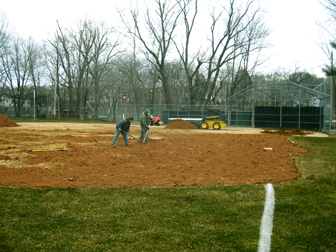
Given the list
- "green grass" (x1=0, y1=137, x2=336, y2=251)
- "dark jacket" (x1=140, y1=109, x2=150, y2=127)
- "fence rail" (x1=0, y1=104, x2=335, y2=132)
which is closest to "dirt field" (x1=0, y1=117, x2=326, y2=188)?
"green grass" (x1=0, y1=137, x2=336, y2=251)

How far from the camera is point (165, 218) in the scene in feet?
17.5

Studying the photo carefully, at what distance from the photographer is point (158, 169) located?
9.49 meters

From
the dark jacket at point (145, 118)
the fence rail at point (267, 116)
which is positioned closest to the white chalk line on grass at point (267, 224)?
the dark jacket at point (145, 118)

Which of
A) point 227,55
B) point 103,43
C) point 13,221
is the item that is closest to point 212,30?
point 227,55

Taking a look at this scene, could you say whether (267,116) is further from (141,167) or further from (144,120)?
(141,167)

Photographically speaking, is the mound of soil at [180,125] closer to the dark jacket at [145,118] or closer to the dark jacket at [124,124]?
the dark jacket at [145,118]

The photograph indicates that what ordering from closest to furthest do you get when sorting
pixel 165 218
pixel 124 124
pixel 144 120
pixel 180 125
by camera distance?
pixel 165 218 → pixel 124 124 → pixel 144 120 → pixel 180 125

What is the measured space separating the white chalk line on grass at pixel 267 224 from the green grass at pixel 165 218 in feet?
0.25

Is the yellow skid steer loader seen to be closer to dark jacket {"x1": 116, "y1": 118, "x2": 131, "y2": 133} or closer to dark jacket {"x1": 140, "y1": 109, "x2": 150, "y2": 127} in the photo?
dark jacket {"x1": 140, "y1": 109, "x2": 150, "y2": 127}

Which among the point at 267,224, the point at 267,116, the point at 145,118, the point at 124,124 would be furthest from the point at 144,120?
the point at 267,116

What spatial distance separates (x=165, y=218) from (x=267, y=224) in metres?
1.77

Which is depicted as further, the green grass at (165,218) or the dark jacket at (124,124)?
the dark jacket at (124,124)

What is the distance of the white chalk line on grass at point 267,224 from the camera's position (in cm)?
422

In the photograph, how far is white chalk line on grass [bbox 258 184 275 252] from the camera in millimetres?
4219
